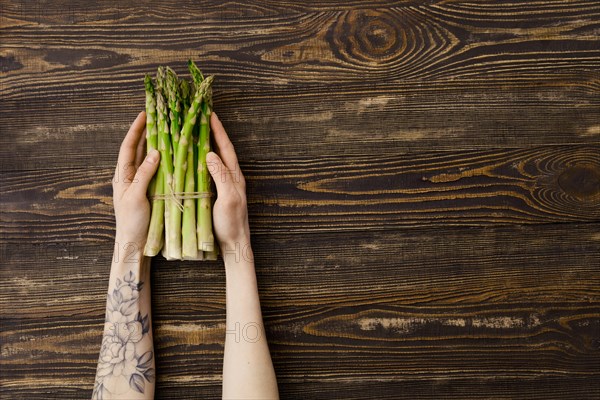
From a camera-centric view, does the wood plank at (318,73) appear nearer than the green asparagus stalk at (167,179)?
No

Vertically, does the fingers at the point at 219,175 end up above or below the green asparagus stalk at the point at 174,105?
below

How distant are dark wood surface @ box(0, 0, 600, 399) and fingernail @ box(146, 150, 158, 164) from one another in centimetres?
19

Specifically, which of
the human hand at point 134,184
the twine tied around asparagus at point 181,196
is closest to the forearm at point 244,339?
the twine tied around asparagus at point 181,196

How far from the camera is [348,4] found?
5.81 feet

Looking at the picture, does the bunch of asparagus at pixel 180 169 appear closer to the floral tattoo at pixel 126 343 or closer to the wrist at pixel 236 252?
the wrist at pixel 236 252

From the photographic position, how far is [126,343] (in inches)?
64.6

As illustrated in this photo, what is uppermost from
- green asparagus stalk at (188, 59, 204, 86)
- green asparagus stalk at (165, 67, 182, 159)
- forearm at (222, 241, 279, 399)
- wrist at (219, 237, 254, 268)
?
green asparagus stalk at (188, 59, 204, 86)

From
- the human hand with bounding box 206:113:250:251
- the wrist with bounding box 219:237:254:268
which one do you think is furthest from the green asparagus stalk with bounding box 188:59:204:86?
the wrist with bounding box 219:237:254:268

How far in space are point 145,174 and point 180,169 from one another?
13cm

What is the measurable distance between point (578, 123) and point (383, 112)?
2.39 feet

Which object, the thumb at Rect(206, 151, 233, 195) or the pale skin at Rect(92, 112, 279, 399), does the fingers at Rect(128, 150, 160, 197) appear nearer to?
the pale skin at Rect(92, 112, 279, 399)

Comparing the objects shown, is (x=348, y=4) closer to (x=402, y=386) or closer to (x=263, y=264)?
(x=263, y=264)

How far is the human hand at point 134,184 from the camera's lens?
162 cm

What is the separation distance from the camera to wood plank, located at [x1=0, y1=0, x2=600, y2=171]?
68.7 inches
